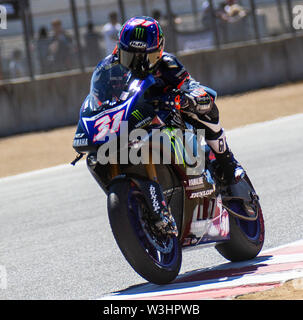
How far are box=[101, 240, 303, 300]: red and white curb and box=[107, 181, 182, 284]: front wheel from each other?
0.13 metres

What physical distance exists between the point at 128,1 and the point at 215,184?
1431 centimetres

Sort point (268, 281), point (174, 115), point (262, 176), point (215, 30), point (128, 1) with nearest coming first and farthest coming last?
point (268, 281), point (174, 115), point (262, 176), point (128, 1), point (215, 30)

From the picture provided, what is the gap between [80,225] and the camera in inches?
322

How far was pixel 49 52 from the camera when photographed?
18438 mm

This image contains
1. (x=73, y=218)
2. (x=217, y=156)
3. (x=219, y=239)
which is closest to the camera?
(x=219, y=239)

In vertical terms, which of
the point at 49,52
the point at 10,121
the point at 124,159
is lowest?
the point at 10,121

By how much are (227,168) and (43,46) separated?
12687mm

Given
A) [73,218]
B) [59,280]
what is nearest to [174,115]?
[59,280]

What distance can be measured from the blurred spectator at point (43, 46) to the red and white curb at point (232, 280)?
12.9m

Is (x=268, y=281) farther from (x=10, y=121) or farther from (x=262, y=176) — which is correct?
(x=10, y=121)
